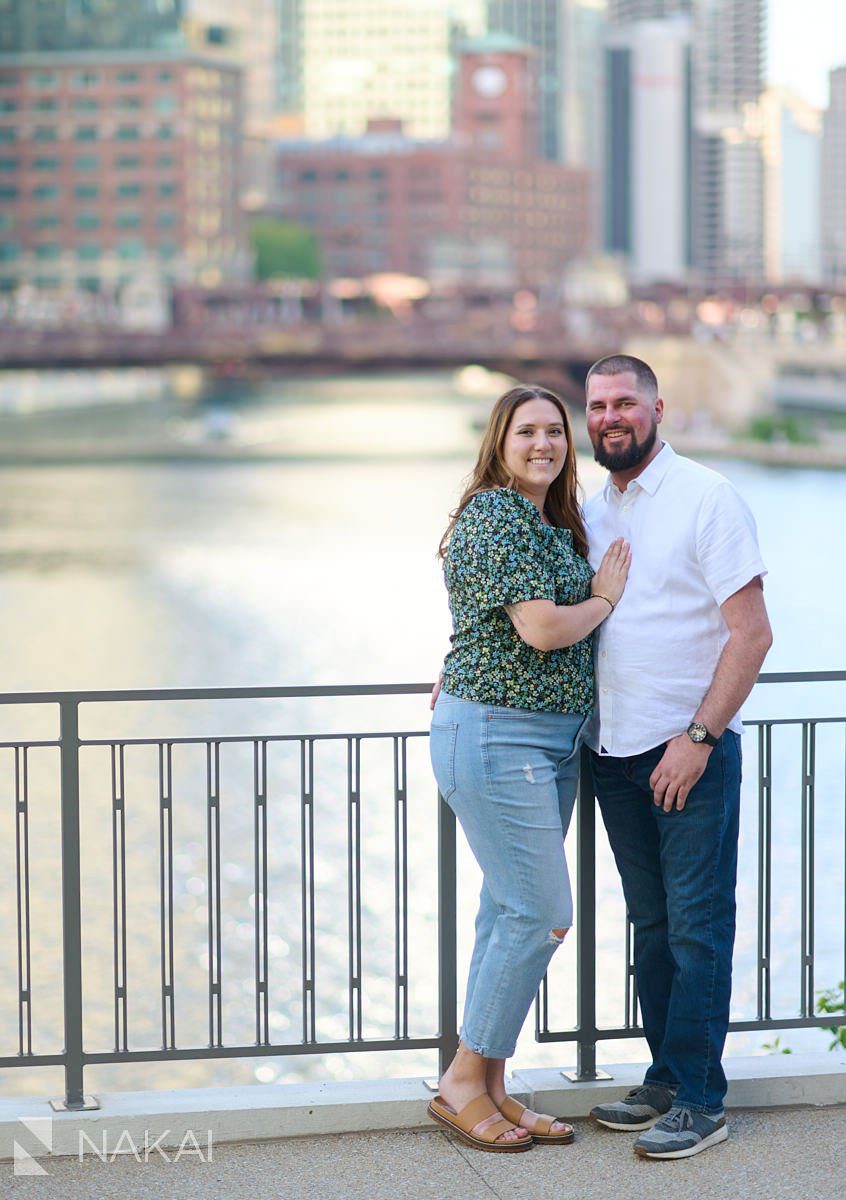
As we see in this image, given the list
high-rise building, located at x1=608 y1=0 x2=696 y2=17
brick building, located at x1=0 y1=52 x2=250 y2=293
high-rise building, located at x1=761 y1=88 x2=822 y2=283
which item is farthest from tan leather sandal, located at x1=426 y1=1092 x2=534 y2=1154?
high-rise building, located at x1=608 y1=0 x2=696 y2=17

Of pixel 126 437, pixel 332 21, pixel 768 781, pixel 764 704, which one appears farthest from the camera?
pixel 332 21

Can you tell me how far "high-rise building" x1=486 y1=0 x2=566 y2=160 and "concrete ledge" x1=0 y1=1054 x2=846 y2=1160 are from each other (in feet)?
511

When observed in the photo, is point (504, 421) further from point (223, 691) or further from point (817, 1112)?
point (817, 1112)

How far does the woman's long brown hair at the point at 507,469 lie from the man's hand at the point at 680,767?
37 centimetres

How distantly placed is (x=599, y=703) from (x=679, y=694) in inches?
5.6

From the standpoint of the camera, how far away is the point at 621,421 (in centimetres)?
296

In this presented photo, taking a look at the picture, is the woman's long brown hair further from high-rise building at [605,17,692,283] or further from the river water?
high-rise building at [605,17,692,283]

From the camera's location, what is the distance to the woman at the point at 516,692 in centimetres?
281

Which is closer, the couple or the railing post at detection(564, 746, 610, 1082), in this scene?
the couple

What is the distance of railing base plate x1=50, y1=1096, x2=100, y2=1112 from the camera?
118 inches

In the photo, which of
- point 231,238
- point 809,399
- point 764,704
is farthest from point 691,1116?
point 231,238

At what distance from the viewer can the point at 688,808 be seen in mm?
2928

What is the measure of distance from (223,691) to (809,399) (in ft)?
214

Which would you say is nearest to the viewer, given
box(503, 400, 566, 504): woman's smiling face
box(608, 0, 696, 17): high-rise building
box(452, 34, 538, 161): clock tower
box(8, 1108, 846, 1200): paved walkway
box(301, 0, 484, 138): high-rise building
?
box(8, 1108, 846, 1200): paved walkway
